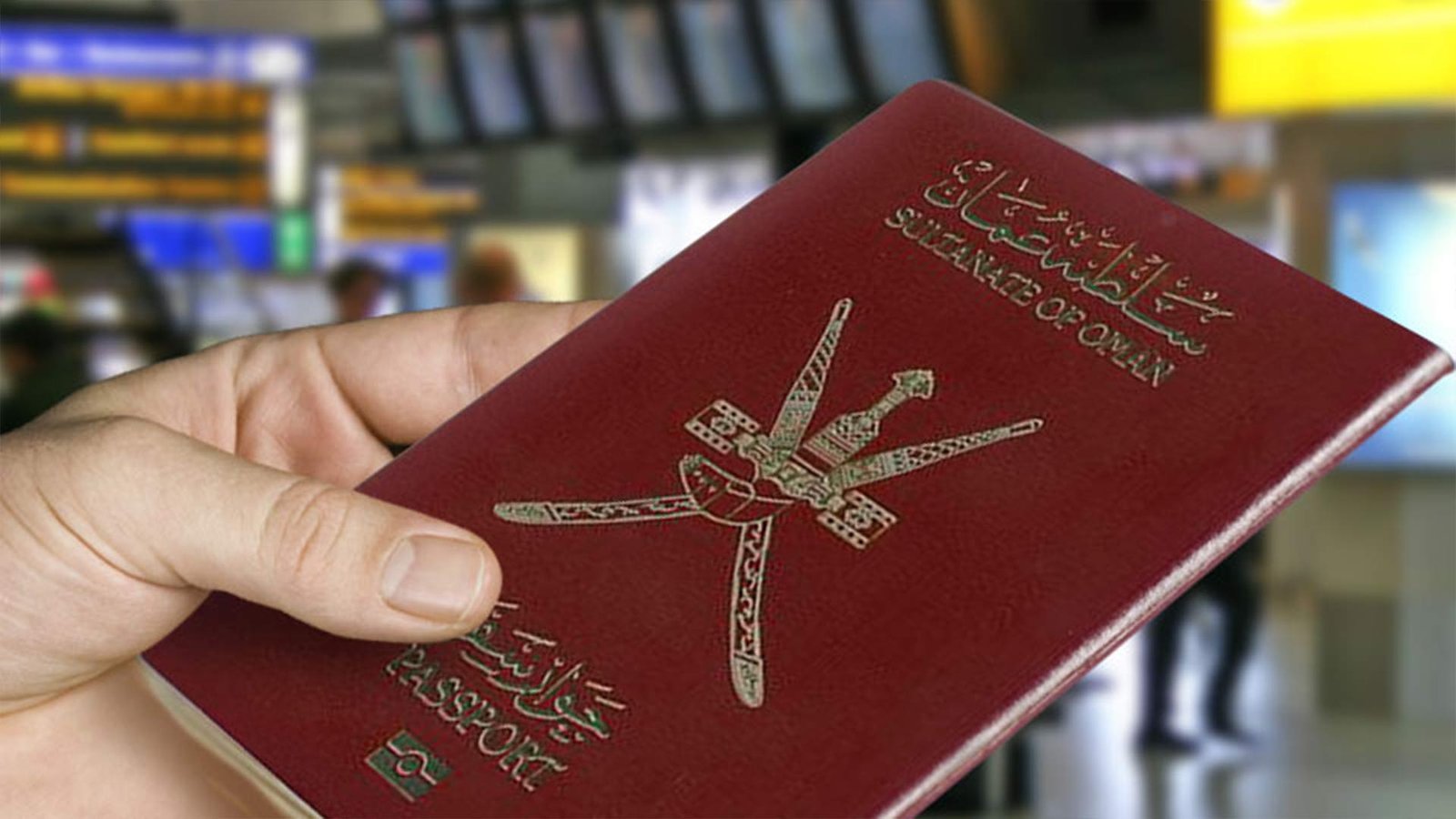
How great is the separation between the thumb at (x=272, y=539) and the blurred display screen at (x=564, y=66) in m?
8.24

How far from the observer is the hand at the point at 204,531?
1.01 meters

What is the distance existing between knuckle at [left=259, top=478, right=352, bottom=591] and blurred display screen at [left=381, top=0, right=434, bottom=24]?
29.8 ft

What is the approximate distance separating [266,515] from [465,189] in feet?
58.3

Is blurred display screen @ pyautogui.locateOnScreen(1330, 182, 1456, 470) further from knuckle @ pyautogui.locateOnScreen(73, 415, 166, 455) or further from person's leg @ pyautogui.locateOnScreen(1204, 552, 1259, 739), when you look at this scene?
knuckle @ pyautogui.locateOnScreen(73, 415, 166, 455)

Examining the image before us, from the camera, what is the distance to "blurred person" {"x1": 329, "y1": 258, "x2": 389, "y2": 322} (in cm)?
657

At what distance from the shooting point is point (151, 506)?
3.66 ft

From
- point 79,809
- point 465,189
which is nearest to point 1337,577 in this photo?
point 79,809

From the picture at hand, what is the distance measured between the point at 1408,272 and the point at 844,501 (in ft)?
23.1

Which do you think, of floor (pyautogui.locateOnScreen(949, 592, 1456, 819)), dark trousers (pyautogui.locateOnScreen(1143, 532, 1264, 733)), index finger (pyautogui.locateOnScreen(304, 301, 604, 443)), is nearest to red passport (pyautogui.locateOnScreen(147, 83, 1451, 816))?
index finger (pyautogui.locateOnScreen(304, 301, 604, 443))

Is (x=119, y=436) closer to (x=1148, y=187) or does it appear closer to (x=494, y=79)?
(x=1148, y=187)

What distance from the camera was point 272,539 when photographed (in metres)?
1.03

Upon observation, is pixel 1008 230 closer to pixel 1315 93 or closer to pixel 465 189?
pixel 1315 93

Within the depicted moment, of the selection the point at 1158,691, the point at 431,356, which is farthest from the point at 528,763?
the point at 1158,691

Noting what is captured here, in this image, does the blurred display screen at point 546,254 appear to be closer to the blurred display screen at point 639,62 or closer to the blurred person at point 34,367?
the blurred display screen at point 639,62
